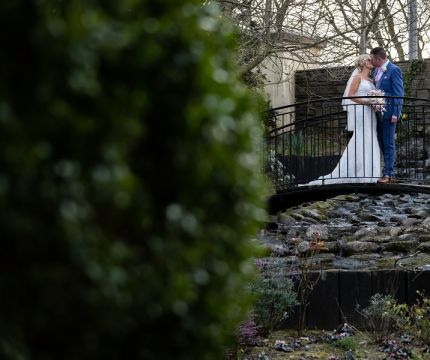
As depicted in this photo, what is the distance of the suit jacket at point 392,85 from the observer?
11166mm

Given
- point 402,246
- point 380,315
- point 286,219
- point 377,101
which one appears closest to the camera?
point 380,315

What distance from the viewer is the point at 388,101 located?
1124 centimetres

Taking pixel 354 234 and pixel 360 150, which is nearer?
pixel 354 234

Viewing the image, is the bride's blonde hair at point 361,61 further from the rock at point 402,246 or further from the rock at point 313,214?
the rock at point 402,246

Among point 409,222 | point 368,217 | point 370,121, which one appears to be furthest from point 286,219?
point 370,121

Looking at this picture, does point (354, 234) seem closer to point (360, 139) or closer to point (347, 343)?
point (360, 139)

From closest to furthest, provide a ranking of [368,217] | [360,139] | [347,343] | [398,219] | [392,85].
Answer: [347,343] < [398,219] < [368,217] < [392,85] < [360,139]

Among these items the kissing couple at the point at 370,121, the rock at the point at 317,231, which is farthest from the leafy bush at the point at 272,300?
the kissing couple at the point at 370,121

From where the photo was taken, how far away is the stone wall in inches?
738

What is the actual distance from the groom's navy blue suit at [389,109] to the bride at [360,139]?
7.0 inches

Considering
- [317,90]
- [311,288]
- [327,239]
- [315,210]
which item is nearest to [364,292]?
[311,288]

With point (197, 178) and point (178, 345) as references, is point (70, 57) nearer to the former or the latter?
point (197, 178)

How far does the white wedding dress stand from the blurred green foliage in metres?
9.43

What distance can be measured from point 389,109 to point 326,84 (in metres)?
9.11
